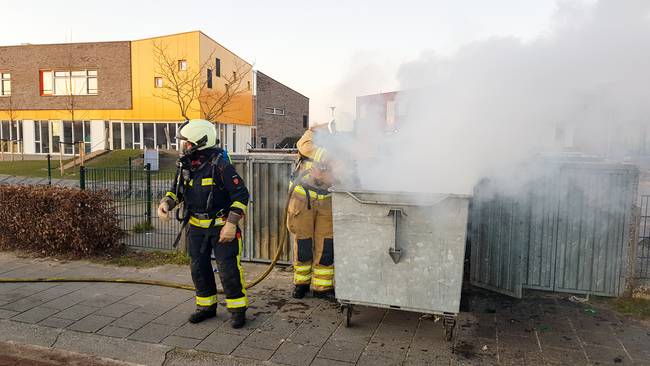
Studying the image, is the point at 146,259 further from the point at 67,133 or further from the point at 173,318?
the point at 67,133

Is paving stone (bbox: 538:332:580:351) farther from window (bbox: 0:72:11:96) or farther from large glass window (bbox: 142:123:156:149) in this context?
window (bbox: 0:72:11:96)

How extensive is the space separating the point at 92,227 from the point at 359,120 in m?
3.95

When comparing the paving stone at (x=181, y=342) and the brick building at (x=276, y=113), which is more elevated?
the brick building at (x=276, y=113)

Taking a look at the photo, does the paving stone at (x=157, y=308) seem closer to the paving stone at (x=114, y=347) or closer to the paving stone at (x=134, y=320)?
the paving stone at (x=134, y=320)

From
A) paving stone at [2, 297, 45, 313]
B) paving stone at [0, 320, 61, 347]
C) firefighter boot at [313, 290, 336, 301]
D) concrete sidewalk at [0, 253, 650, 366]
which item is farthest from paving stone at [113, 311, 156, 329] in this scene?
firefighter boot at [313, 290, 336, 301]

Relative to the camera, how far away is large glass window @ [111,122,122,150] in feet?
95.7

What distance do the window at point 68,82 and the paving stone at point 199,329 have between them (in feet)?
94.4

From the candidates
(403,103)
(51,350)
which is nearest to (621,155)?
(403,103)

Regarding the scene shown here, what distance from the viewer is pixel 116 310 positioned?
4777 millimetres

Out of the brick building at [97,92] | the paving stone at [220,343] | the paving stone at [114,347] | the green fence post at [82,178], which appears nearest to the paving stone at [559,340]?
the paving stone at [220,343]

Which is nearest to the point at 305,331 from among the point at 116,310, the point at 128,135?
the point at 116,310

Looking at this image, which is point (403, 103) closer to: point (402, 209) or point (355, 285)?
point (402, 209)

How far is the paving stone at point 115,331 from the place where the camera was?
4204 mm

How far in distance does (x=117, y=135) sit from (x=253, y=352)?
2836 cm
